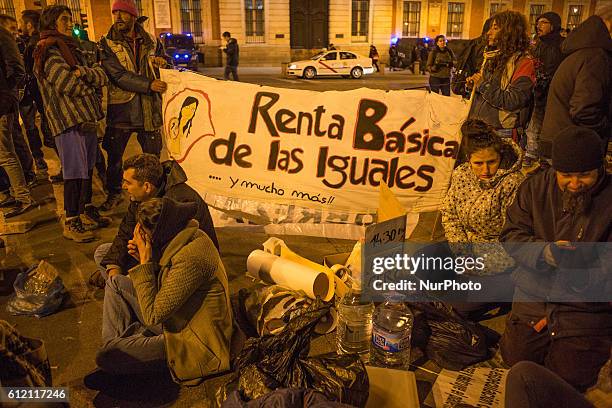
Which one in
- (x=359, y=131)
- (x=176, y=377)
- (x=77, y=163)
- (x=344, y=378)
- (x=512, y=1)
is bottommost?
(x=176, y=377)

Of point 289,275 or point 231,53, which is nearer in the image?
point 289,275

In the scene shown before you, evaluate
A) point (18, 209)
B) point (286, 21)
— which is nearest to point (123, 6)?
point (18, 209)

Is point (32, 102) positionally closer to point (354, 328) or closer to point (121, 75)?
point (121, 75)

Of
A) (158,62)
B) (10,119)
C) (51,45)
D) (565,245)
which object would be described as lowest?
(565,245)

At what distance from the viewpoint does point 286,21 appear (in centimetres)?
3044

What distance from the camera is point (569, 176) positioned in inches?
106

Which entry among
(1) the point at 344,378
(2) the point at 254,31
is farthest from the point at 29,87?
(2) the point at 254,31

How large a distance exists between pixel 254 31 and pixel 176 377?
96.6 feet

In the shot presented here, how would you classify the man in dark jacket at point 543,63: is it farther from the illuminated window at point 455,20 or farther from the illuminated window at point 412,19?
the illuminated window at point 455,20

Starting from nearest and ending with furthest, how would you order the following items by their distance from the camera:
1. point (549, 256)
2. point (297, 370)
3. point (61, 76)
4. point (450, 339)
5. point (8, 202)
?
1. point (297, 370)
2. point (549, 256)
3. point (450, 339)
4. point (61, 76)
5. point (8, 202)

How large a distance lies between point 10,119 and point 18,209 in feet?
3.25

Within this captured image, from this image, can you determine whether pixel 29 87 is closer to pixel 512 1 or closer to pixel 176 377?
pixel 176 377

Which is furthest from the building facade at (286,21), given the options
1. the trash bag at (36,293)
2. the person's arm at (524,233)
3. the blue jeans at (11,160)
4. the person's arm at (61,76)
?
the person's arm at (524,233)

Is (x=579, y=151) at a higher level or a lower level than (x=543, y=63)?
lower
